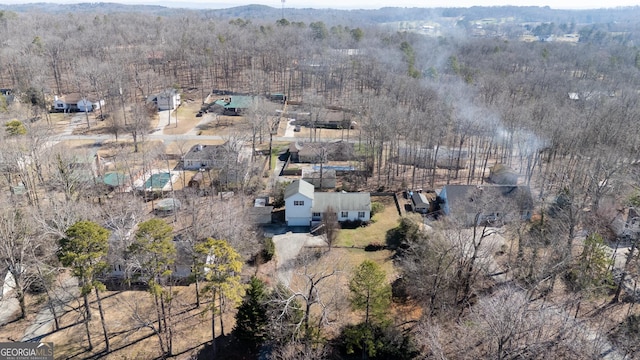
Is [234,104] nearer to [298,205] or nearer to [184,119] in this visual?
[184,119]

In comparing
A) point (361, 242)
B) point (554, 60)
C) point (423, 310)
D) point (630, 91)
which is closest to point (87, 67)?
point (361, 242)

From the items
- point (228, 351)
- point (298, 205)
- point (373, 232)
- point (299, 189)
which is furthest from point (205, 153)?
point (228, 351)

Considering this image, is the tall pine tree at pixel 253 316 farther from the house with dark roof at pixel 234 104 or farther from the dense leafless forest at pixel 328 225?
the house with dark roof at pixel 234 104

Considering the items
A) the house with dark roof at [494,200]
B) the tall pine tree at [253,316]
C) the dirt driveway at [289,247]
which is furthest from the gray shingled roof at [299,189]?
the tall pine tree at [253,316]

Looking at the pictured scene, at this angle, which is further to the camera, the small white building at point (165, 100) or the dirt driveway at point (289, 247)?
the small white building at point (165, 100)

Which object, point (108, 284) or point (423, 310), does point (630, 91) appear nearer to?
point (423, 310)

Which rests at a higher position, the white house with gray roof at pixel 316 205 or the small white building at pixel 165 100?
the small white building at pixel 165 100
